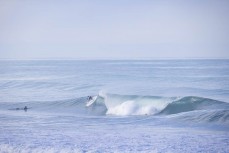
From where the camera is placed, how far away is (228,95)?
24.4m

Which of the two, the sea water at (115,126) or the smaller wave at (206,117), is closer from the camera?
the sea water at (115,126)

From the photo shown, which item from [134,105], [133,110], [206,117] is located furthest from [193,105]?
[206,117]

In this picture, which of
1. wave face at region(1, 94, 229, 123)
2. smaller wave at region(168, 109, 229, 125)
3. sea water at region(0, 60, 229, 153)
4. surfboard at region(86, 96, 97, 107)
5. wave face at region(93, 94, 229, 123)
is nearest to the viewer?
sea water at region(0, 60, 229, 153)

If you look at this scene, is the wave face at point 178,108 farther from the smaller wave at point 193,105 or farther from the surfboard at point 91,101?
the surfboard at point 91,101

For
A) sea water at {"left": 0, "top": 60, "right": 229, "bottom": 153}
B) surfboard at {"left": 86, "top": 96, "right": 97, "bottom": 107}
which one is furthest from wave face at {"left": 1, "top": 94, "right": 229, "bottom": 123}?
surfboard at {"left": 86, "top": 96, "right": 97, "bottom": 107}

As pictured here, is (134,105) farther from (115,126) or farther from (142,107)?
(115,126)

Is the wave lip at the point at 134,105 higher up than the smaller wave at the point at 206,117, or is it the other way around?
the smaller wave at the point at 206,117

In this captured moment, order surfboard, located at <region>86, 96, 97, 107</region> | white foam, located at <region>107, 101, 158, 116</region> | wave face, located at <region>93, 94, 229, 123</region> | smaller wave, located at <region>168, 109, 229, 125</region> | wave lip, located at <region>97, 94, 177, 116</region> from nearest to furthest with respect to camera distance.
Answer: smaller wave, located at <region>168, 109, 229, 125</region>
wave face, located at <region>93, 94, 229, 123</region>
white foam, located at <region>107, 101, 158, 116</region>
wave lip, located at <region>97, 94, 177, 116</region>
surfboard, located at <region>86, 96, 97, 107</region>

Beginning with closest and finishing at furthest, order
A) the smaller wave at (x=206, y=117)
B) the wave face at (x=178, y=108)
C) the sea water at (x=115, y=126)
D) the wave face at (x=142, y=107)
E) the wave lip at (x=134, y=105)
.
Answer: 1. the sea water at (x=115, y=126)
2. the smaller wave at (x=206, y=117)
3. the wave face at (x=178, y=108)
4. the wave face at (x=142, y=107)
5. the wave lip at (x=134, y=105)

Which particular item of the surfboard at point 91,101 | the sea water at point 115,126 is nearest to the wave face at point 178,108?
the sea water at point 115,126

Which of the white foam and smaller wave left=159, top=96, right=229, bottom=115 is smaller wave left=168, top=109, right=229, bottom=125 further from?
smaller wave left=159, top=96, right=229, bottom=115

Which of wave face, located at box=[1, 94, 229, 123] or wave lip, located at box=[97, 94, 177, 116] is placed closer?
wave face, located at box=[1, 94, 229, 123]

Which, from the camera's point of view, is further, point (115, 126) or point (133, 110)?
point (133, 110)

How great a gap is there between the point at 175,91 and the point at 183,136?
626 inches
